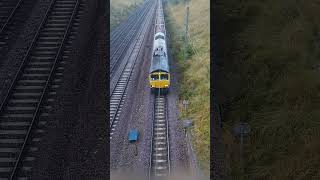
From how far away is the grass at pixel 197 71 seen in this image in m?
16.5

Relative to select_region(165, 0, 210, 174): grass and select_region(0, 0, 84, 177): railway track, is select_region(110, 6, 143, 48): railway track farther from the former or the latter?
select_region(0, 0, 84, 177): railway track

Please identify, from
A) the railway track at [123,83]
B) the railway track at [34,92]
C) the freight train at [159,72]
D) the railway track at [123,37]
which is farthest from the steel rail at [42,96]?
the freight train at [159,72]

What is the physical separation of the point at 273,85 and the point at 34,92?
9731 mm

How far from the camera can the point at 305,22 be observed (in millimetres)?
16234

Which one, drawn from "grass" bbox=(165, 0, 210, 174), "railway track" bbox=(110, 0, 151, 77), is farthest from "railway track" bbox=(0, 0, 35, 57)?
"grass" bbox=(165, 0, 210, 174)

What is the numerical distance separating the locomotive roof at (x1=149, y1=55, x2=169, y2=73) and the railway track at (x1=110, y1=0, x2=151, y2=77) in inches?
121

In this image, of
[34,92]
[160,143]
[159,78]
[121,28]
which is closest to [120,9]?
[121,28]

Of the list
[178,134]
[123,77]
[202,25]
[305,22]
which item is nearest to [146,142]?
[178,134]

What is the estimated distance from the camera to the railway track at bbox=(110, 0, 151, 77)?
2531 cm

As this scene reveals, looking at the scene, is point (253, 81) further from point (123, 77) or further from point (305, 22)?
point (123, 77)

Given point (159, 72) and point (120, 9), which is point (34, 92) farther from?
point (120, 9)

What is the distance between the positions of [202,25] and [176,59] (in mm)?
3545

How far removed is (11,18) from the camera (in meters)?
21.3

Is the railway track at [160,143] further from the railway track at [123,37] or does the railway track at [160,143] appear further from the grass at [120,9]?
the grass at [120,9]
